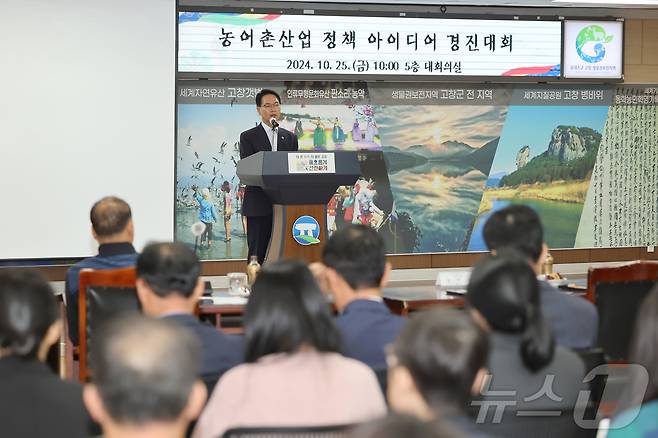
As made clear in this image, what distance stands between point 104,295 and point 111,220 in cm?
41

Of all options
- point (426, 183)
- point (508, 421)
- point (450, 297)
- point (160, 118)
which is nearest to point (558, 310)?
point (508, 421)

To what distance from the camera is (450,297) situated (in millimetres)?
4508

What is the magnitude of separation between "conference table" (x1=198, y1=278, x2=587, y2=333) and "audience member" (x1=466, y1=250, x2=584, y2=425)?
5.44ft

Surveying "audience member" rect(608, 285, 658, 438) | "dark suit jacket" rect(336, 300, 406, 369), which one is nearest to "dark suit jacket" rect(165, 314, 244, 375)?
"dark suit jacket" rect(336, 300, 406, 369)

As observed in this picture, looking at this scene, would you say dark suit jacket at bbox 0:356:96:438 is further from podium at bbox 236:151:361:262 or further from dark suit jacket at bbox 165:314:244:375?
podium at bbox 236:151:361:262

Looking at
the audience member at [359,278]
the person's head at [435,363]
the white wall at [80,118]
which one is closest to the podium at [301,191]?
the audience member at [359,278]

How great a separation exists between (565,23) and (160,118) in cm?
360

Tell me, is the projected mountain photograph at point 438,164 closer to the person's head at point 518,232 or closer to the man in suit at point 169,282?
the person's head at point 518,232

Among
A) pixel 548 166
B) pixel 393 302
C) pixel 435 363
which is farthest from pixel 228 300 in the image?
pixel 548 166

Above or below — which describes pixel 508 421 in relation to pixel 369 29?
below

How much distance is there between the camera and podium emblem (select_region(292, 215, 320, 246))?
5156 millimetres

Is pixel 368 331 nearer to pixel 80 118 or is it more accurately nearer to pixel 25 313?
pixel 25 313

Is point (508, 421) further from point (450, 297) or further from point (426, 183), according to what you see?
point (426, 183)

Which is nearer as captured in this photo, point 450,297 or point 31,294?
point 31,294
